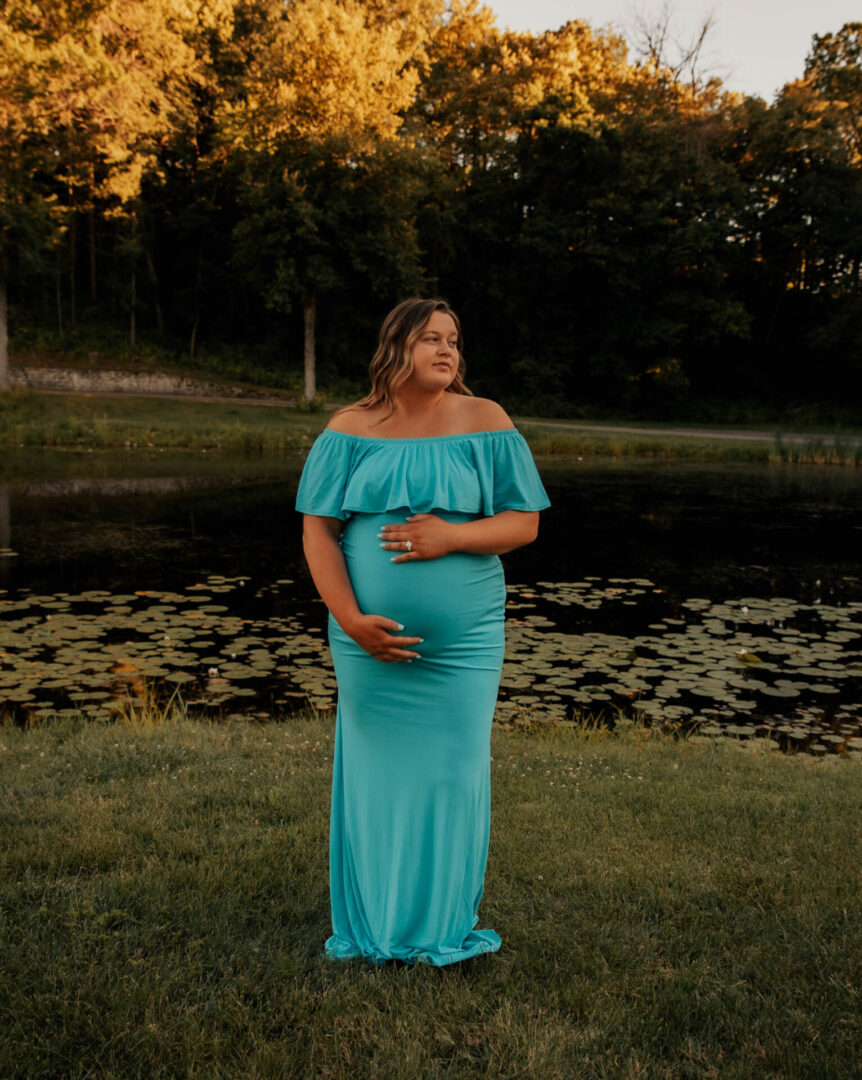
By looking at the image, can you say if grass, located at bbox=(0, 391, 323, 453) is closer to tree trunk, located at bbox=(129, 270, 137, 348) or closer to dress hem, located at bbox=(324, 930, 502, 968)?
tree trunk, located at bbox=(129, 270, 137, 348)

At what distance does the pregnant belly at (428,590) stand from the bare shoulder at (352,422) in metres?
0.29

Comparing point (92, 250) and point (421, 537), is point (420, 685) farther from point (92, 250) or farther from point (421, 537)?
point (92, 250)

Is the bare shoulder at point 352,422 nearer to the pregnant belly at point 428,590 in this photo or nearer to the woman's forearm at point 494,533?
the pregnant belly at point 428,590

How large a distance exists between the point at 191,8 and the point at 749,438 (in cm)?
2296

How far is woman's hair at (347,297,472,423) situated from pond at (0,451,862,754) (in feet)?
13.2

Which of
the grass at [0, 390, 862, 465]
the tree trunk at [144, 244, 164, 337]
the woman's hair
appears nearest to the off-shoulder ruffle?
the woman's hair

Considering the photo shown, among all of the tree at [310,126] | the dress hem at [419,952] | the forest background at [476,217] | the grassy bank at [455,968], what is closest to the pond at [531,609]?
the grassy bank at [455,968]

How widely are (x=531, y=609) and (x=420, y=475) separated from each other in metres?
7.11

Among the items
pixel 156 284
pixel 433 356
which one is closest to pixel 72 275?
pixel 156 284

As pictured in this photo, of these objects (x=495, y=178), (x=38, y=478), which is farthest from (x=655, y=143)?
(x=38, y=478)

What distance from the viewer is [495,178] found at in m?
41.9

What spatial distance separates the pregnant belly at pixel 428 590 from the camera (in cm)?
293

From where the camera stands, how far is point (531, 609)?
9898 millimetres

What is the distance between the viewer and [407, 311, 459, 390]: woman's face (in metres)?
2.99
